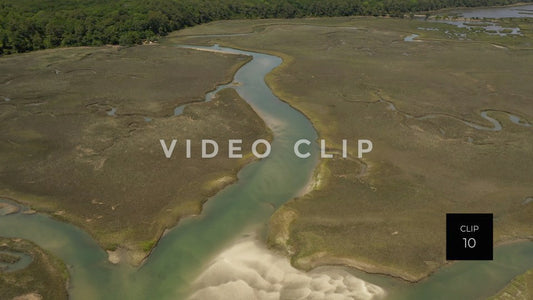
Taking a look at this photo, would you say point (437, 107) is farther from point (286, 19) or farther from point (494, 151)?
point (286, 19)

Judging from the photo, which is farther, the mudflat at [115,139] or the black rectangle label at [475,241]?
the mudflat at [115,139]

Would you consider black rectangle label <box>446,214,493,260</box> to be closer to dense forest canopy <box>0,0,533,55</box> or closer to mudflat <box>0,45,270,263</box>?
mudflat <box>0,45,270,263</box>

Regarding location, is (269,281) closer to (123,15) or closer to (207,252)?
(207,252)

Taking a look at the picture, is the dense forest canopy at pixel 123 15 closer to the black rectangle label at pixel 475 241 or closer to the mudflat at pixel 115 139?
the mudflat at pixel 115 139

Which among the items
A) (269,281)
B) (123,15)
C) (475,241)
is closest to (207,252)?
(269,281)

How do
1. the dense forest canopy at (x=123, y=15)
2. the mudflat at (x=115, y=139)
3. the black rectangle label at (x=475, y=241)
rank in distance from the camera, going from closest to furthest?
the black rectangle label at (x=475, y=241)
the mudflat at (x=115, y=139)
the dense forest canopy at (x=123, y=15)

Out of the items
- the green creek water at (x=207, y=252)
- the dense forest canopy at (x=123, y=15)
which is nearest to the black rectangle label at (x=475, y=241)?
the green creek water at (x=207, y=252)
